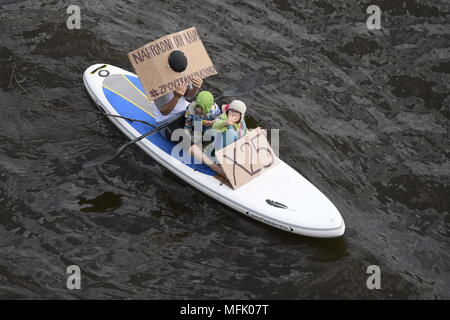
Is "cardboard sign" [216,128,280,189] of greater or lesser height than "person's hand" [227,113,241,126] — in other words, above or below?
below

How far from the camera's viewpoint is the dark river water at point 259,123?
8672 mm

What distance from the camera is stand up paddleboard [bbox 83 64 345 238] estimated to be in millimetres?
8789

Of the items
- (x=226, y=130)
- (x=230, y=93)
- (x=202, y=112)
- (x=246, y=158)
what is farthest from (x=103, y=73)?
(x=246, y=158)

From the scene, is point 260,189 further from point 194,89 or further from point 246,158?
point 194,89

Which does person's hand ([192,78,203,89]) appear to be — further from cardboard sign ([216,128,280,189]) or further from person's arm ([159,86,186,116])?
cardboard sign ([216,128,280,189])

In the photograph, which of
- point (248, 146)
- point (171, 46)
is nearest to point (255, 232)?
point (248, 146)

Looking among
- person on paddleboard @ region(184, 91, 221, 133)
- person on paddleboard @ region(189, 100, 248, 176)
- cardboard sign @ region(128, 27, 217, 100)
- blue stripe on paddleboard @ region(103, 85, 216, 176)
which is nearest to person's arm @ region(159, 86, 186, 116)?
cardboard sign @ region(128, 27, 217, 100)

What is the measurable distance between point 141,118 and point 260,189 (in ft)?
8.26

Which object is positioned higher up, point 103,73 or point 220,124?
point 220,124

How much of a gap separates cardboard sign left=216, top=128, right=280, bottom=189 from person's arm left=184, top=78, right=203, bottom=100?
1.14 meters

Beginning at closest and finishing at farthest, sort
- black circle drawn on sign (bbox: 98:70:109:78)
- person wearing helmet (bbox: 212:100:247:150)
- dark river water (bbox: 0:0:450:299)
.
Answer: dark river water (bbox: 0:0:450:299) < person wearing helmet (bbox: 212:100:247:150) < black circle drawn on sign (bbox: 98:70:109:78)

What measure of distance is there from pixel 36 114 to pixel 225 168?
393cm

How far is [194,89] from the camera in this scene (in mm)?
9570
